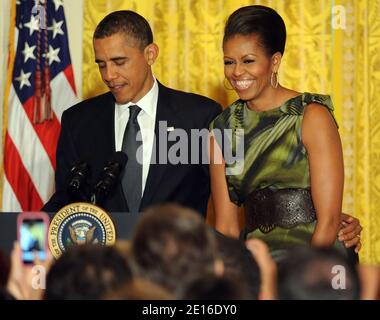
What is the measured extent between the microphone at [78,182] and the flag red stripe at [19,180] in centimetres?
211

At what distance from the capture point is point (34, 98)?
502cm

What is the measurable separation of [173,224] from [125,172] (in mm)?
1632

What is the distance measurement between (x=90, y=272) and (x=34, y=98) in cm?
354

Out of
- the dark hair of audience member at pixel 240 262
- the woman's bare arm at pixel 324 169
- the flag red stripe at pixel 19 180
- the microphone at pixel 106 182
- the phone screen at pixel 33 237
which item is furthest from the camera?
the flag red stripe at pixel 19 180

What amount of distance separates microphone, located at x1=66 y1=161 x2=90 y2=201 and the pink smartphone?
6.3 inches

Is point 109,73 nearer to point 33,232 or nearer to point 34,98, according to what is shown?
point 33,232

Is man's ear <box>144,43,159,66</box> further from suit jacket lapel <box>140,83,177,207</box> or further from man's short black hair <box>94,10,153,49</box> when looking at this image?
suit jacket lapel <box>140,83,177,207</box>

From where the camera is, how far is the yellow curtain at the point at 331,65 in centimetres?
502

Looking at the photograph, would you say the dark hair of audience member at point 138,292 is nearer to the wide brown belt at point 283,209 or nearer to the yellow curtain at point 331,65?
the wide brown belt at point 283,209

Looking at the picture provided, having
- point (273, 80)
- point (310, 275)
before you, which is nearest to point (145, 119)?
point (273, 80)

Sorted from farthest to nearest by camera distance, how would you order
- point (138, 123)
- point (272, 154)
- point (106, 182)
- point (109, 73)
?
point (109, 73) < point (138, 123) < point (272, 154) < point (106, 182)

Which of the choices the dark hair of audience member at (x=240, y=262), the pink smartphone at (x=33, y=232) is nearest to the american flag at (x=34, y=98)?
the pink smartphone at (x=33, y=232)
